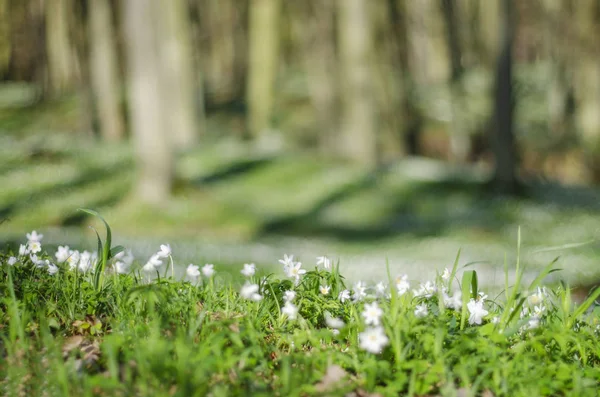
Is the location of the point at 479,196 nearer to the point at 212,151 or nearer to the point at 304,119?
the point at 212,151

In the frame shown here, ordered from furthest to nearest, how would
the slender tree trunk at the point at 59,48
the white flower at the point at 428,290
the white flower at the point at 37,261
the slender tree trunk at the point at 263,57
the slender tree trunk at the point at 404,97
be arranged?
the slender tree trunk at the point at 59,48
the slender tree trunk at the point at 404,97
the slender tree trunk at the point at 263,57
the white flower at the point at 428,290
the white flower at the point at 37,261

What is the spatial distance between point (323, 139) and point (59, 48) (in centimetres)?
1955

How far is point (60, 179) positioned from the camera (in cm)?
1695

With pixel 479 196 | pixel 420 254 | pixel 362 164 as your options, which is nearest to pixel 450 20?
pixel 362 164

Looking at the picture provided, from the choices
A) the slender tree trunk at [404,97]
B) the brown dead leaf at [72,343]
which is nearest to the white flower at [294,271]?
the brown dead leaf at [72,343]

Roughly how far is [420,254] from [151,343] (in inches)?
409

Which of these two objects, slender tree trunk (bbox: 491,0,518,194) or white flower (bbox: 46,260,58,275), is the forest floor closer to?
slender tree trunk (bbox: 491,0,518,194)

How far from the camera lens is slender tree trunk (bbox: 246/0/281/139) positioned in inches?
1018

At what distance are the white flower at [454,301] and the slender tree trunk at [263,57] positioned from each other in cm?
2372

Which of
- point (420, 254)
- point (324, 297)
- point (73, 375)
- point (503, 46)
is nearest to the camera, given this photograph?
point (73, 375)

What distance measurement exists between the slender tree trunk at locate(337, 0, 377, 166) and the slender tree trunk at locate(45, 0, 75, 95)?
17.9 meters

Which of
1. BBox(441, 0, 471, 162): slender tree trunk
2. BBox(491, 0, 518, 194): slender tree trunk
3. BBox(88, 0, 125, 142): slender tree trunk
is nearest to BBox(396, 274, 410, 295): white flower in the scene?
→ BBox(491, 0, 518, 194): slender tree trunk

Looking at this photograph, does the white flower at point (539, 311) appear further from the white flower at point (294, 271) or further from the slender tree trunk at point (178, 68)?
the slender tree trunk at point (178, 68)

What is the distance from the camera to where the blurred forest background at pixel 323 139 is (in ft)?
44.0
